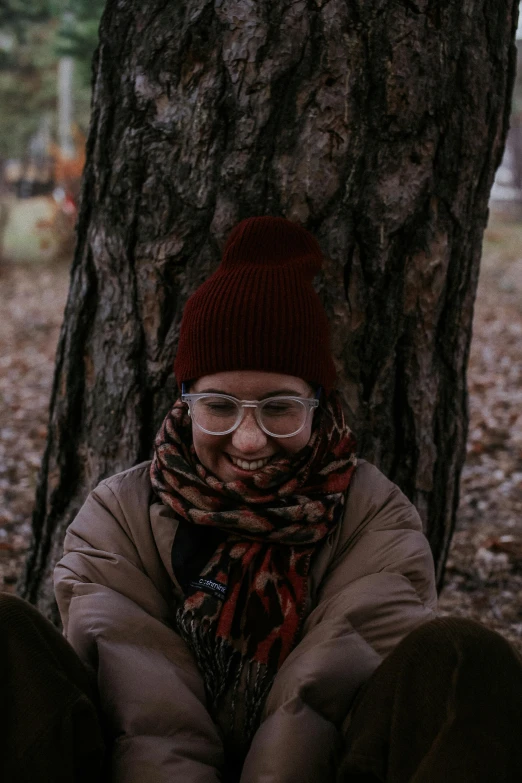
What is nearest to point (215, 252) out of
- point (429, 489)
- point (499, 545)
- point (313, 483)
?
point (313, 483)

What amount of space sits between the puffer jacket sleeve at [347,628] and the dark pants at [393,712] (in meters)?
0.10

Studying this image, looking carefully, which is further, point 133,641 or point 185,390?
point 185,390

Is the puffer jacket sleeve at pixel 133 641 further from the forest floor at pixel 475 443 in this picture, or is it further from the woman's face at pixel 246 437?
the forest floor at pixel 475 443

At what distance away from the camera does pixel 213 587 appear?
2221mm

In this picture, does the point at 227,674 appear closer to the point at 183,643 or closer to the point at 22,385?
the point at 183,643

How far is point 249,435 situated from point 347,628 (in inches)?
23.2

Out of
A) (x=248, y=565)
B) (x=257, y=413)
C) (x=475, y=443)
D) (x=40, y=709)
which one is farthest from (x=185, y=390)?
(x=475, y=443)

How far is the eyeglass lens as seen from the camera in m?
2.24

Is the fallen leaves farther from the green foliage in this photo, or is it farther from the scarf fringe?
the green foliage

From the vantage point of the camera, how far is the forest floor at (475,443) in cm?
412

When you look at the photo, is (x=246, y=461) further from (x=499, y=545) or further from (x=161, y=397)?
(x=499, y=545)

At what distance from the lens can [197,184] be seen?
8.90 feet

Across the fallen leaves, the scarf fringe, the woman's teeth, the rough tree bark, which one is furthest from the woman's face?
the fallen leaves

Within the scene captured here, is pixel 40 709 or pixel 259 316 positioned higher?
pixel 259 316
